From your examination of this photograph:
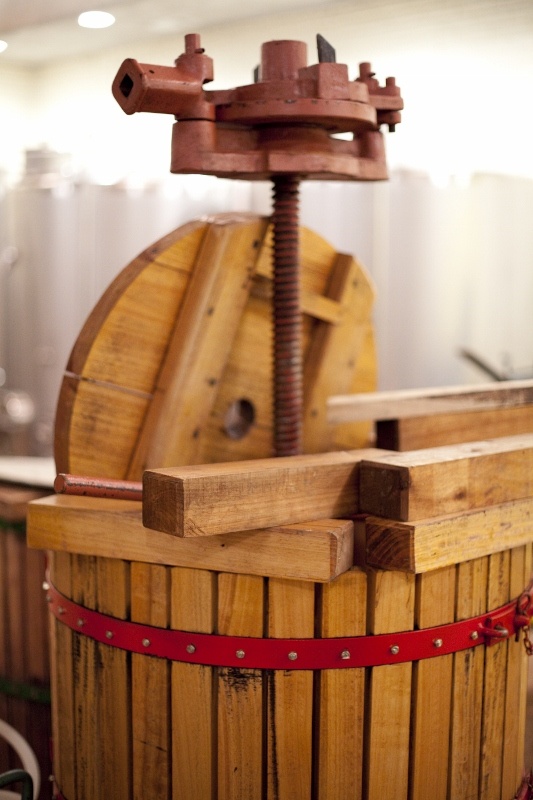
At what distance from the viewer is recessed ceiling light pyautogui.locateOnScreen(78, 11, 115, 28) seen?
580cm

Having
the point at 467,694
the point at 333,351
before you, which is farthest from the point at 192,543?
the point at 333,351

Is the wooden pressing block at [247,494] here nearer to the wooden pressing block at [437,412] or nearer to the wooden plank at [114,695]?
the wooden plank at [114,695]

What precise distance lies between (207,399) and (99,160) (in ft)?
13.7

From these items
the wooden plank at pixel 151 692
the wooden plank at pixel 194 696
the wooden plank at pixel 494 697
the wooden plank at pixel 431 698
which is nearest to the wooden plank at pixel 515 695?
the wooden plank at pixel 494 697

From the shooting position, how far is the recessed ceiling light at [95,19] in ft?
19.0

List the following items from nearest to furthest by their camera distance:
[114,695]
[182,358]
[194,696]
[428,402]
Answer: [194,696]
[114,695]
[182,358]
[428,402]

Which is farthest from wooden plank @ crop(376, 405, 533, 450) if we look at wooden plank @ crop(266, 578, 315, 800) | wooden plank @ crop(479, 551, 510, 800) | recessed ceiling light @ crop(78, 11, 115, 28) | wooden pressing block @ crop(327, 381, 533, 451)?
recessed ceiling light @ crop(78, 11, 115, 28)

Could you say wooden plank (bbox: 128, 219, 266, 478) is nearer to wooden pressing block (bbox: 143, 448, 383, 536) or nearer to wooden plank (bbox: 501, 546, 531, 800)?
wooden pressing block (bbox: 143, 448, 383, 536)

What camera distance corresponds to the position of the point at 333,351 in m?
3.15

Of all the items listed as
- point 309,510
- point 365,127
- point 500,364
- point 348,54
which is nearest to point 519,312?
point 500,364

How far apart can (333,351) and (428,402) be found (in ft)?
1.64

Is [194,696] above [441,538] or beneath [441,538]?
beneath

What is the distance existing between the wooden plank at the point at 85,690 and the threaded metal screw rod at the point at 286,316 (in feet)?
2.29

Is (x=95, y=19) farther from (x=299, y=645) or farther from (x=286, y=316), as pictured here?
(x=299, y=645)
